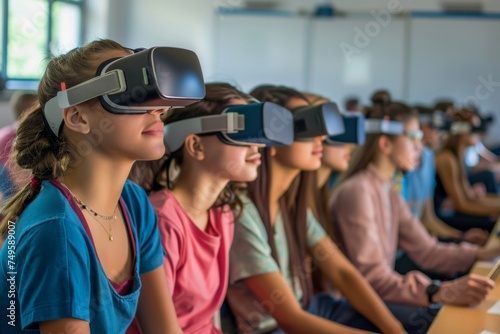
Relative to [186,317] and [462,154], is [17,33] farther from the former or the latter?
[186,317]

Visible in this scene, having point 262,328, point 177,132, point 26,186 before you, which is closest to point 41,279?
point 26,186

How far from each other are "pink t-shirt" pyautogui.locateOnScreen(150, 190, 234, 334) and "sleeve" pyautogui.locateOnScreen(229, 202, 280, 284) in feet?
0.52

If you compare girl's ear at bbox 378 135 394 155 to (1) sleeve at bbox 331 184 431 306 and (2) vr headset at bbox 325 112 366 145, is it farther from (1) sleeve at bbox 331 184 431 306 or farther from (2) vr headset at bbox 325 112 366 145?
(2) vr headset at bbox 325 112 366 145

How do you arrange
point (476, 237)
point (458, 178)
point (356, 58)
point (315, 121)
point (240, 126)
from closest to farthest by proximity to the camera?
point (240, 126), point (315, 121), point (476, 237), point (458, 178), point (356, 58)

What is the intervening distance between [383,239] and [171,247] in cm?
146

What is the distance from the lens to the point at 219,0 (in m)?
8.02

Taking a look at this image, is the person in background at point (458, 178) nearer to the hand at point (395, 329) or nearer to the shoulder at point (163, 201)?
the hand at point (395, 329)

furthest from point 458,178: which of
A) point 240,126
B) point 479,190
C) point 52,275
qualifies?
point 52,275

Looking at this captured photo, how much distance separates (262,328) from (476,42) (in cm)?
664

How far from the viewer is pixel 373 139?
306 cm

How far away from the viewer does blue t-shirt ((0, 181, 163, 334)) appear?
3.68 feet

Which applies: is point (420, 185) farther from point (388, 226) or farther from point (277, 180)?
point (277, 180)

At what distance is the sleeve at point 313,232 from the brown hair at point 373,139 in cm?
59

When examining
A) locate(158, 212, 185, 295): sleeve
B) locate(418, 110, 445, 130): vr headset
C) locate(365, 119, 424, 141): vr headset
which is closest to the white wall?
locate(418, 110, 445, 130): vr headset
